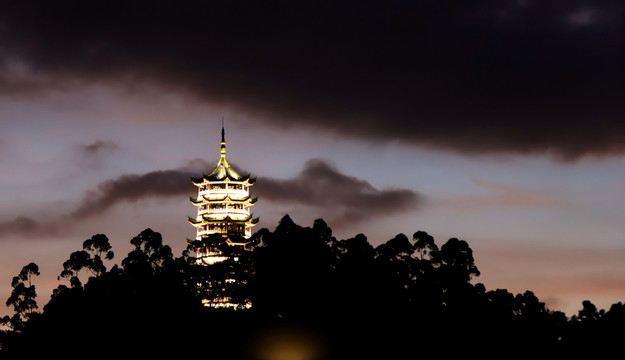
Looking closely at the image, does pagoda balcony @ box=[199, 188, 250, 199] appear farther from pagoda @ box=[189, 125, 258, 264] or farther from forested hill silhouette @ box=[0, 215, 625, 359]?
forested hill silhouette @ box=[0, 215, 625, 359]

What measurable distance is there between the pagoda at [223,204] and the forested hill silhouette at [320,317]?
49.4 m

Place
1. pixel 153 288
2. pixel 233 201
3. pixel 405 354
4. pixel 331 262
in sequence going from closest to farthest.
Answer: pixel 405 354 → pixel 153 288 → pixel 331 262 → pixel 233 201

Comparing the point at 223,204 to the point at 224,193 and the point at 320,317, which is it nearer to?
the point at 224,193

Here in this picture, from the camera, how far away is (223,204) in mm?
118375

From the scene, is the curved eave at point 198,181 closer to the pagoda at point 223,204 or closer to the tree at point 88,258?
the pagoda at point 223,204

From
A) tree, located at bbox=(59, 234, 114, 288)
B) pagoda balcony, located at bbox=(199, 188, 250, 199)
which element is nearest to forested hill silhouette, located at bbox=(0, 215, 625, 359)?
tree, located at bbox=(59, 234, 114, 288)

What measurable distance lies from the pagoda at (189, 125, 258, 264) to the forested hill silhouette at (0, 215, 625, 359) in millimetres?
49401

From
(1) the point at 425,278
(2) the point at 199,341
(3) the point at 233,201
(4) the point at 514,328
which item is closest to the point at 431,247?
(1) the point at 425,278

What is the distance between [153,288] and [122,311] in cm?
310

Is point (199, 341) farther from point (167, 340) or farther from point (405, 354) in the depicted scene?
point (405, 354)

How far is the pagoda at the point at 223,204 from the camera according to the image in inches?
4609

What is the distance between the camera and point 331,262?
66438 mm

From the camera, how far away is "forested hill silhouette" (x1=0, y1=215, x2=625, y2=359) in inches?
2178

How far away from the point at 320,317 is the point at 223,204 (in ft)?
200
